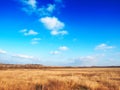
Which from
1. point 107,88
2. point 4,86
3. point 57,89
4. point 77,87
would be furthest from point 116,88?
point 4,86

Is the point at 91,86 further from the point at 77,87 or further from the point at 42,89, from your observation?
the point at 42,89

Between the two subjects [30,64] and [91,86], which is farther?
[30,64]

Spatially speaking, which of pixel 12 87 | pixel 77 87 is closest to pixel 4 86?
pixel 12 87

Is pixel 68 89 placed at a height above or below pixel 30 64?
below

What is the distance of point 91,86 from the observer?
1961cm

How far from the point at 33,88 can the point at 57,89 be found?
2.06 meters

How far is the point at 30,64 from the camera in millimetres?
164375

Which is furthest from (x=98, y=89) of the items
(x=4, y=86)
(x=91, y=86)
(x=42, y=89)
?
(x=4, y=86)

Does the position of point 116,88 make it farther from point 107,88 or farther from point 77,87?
point 77,87

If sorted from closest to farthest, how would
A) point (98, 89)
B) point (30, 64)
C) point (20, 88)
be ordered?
point (20, 88)
point (98, 89)
point (30, 64)

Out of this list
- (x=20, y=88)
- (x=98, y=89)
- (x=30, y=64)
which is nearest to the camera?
(x=20, y=88)

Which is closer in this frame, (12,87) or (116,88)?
(12,87)

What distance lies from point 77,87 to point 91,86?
4.40 ft

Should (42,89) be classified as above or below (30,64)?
below
